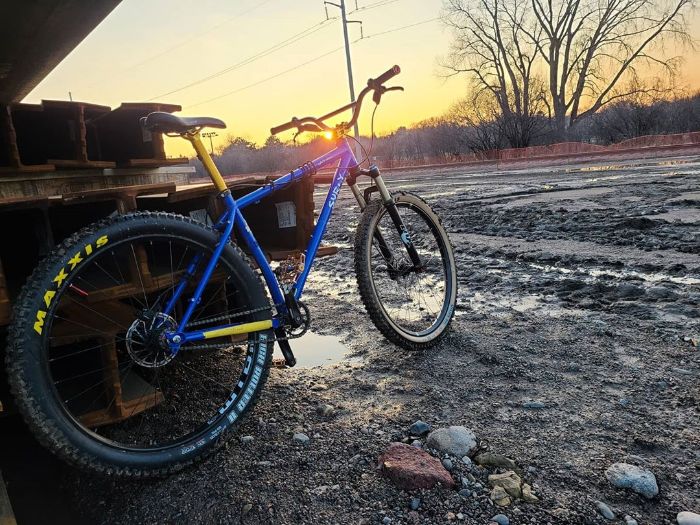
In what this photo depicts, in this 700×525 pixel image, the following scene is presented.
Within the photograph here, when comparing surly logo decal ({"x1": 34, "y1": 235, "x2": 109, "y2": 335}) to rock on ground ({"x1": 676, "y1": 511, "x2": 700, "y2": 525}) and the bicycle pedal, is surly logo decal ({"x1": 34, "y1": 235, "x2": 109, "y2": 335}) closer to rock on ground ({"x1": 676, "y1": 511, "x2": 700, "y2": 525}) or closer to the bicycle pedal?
the bicycle pedal

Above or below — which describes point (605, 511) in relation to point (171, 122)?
below

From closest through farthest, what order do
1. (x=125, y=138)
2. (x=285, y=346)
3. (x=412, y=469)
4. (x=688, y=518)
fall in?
(x=688, y=518) → (x=412, y=469) → (x=285, y=346) → (x=125, y=138)

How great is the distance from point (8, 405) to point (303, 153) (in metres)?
50.0

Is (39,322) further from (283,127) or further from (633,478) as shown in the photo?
(633,478)

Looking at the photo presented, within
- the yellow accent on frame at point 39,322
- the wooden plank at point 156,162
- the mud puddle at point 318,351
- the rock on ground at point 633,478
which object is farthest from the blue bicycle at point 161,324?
the rock on ground at point 633,478

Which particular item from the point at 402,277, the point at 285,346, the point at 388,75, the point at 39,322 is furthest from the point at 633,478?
the point at 388,75

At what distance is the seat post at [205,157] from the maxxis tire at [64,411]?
1.08 ft

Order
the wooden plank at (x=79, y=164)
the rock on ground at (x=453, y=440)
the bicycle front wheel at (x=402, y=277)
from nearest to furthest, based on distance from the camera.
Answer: the rock on ground at (x=453, y=440)
the bicycle front wheel at (x=402, y=277)
the wooden plank at (x=79, y=164)

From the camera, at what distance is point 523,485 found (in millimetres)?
1771

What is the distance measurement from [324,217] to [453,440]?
1.41 meters

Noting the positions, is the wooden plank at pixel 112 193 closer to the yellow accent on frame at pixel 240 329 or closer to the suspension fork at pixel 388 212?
the yellow accent on frame at pixel 240 329

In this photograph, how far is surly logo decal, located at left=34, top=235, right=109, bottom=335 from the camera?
1.80 m

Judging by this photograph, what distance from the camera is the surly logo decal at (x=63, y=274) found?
180 centimetres

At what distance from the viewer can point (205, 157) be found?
7.87ft
